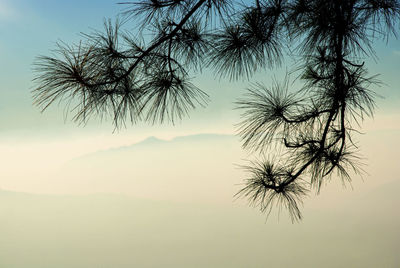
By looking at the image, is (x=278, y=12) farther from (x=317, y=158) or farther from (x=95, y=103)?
(x=95, y=103)

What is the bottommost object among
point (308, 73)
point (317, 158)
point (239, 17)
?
point (317, 158)

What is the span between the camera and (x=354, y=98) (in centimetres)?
118

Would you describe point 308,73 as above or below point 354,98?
above

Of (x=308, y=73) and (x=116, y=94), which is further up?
(x=308, y=73)

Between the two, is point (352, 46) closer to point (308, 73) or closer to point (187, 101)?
point (308, 73)

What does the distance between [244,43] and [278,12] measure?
15 centimetres

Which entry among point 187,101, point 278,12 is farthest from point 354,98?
point 187,101

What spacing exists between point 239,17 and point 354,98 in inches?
17.7

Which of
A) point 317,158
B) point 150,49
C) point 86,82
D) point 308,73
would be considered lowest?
point 317,158

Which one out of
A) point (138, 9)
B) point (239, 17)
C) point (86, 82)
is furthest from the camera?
point (239, 17)

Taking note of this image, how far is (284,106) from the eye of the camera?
1.17 meters

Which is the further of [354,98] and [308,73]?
[308,73]

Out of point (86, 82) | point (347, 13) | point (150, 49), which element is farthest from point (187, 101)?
point (347, 13)

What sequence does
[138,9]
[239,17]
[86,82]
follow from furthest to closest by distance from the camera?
[239,17] < [138,9] < [86,82]
